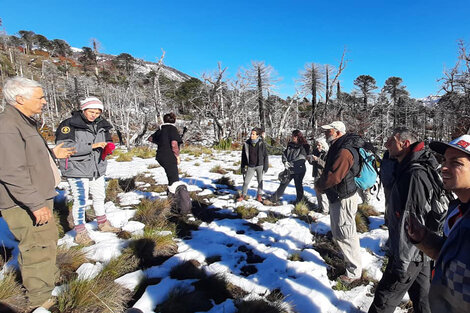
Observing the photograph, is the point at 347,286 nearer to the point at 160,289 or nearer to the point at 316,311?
the point at 316,311

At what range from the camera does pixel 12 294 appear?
191 cm

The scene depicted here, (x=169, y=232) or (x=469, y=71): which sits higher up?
(x=469, y=71)

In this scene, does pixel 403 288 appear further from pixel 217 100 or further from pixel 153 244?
pixel 217 100

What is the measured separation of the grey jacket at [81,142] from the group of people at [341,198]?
12 mm

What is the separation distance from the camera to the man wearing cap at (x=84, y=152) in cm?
296

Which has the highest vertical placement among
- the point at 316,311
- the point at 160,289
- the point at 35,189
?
the point at 35,189

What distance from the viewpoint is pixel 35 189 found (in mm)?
1711

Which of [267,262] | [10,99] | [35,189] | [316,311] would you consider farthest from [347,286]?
[10,99]

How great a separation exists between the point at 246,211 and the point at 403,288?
3.14 metres

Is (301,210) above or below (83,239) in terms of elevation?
below

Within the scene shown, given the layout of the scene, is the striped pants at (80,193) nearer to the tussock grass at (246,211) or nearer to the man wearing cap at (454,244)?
the tussock grass at (246,211)

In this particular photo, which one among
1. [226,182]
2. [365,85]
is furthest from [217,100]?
[365,85]

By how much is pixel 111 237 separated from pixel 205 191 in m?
2.85

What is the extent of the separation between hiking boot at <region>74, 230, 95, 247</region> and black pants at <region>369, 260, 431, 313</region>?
341cm
